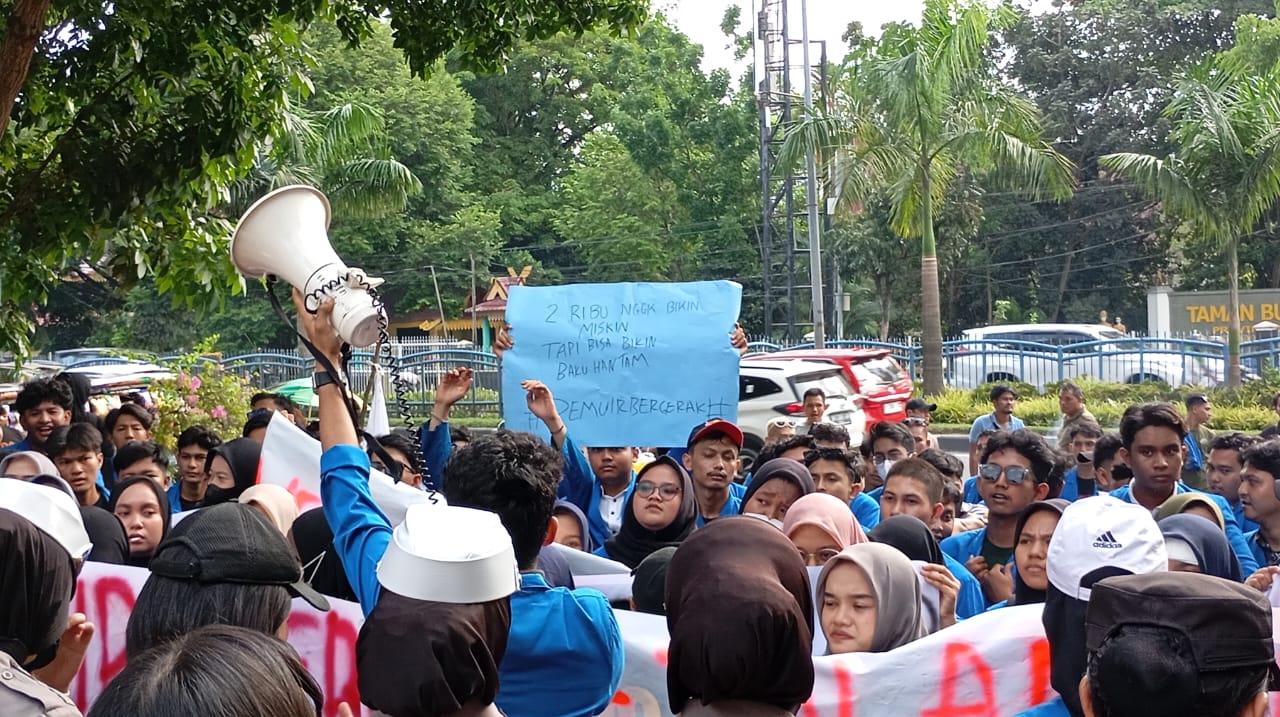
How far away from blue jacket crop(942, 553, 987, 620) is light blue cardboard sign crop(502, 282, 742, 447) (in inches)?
94.9

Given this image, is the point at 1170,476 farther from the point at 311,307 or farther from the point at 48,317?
the point at 48,317

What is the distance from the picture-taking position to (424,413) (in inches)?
827

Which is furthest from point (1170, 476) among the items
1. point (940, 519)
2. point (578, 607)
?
point (578, 607)

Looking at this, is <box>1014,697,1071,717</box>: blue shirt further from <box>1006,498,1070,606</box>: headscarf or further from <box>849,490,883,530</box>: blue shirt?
<box>849,490,883,530</box>: blue shirt

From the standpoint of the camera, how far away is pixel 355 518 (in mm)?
2807

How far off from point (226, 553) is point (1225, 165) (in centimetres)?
1821

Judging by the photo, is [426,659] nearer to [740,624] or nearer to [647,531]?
[740,624]

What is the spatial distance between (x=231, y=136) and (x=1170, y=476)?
4.36m

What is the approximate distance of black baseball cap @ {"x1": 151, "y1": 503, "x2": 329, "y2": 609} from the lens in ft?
7.65

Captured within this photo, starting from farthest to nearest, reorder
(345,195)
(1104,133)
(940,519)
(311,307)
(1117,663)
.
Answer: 1. (1104,133)
2. (345,195)
3. (940,519)
4. (311,307)
5. (1117,663)

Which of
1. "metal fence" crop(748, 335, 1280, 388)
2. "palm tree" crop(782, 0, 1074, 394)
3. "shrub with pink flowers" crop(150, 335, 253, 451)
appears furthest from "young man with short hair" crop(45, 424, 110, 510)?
"metal fence" crop(748, 335, 1280, 388)

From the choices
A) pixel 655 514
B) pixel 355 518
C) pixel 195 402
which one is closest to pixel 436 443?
pixel 655 514

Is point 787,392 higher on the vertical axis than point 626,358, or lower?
lower

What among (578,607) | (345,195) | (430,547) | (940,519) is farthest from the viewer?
(345,195)
